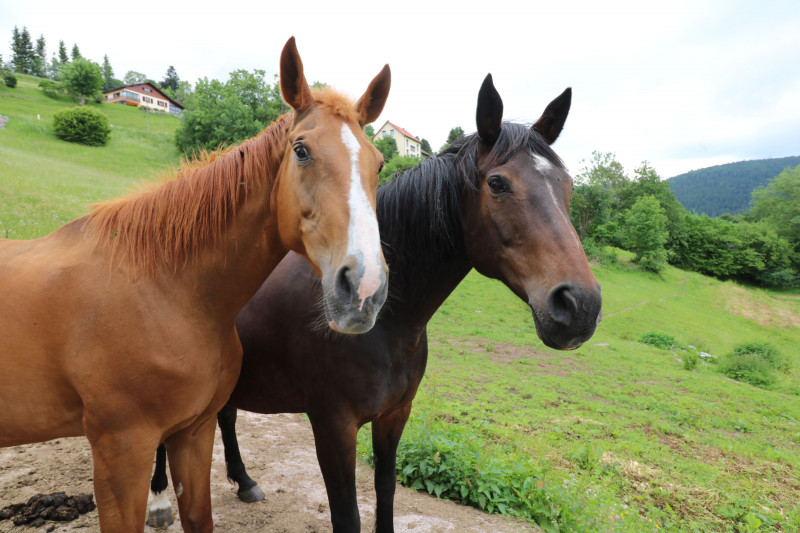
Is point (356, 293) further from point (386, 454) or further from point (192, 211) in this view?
point (386, 454)

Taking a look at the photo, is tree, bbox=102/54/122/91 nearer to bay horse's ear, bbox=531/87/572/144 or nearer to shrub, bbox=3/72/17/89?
shrub, bbox=3/72/17/89

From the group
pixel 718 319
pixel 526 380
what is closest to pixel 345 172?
pixel 526 380

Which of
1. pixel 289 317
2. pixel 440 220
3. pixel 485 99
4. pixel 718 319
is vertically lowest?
pixel 718 319

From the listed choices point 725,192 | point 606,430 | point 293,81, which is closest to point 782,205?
point 606,430

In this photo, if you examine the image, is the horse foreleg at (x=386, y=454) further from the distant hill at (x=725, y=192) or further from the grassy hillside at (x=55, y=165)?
the distant hill at (x=725, y=192)

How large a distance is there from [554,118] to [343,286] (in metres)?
1.70

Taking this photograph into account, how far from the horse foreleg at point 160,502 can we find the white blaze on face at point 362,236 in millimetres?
2774

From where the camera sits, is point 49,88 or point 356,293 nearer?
point 356,293

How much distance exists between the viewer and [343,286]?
1.47 metres

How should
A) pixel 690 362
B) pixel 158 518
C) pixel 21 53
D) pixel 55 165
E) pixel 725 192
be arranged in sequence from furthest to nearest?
pixel 725 192
pixel 21 53
pixel 55 165
pixel 690 362
pixel 158 518

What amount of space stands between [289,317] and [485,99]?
1.69 metres

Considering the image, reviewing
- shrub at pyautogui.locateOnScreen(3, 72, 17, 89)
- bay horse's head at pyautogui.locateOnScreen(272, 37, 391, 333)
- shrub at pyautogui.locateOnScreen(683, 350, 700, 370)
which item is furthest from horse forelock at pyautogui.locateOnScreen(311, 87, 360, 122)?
shrub at pyautogui.locateOnScreen(3, 72, 17, 89)

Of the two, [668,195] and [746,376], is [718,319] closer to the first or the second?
[746,376]

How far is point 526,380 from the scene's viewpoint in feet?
33.4
